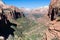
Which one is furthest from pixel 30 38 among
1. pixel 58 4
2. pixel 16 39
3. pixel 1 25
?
pixel 58 4

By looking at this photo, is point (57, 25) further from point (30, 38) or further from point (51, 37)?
point (30, 38)

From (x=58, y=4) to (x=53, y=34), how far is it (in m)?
11.1

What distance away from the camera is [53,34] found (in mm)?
65000

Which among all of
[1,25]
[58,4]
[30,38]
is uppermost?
[58,4]

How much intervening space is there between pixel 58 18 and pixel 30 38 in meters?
134

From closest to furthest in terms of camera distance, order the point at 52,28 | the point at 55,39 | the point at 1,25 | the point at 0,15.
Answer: the point at 55,39
the point at 52,28
the point at 0,15
the point at 1,25

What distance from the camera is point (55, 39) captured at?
62250mm

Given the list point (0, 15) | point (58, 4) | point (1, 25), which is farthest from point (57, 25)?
point (1, 25)

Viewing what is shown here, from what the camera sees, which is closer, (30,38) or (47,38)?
(47,38)

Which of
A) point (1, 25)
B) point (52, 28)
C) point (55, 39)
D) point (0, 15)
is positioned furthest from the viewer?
point (1, 25)

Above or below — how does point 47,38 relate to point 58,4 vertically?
below

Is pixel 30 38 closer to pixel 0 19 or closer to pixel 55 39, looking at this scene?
pixel 0 19

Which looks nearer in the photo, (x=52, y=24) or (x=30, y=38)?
(x=52, y=24)

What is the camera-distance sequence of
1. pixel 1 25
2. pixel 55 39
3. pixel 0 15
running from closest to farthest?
pixel 55 39
pixel 0 15
pixel 1 25
